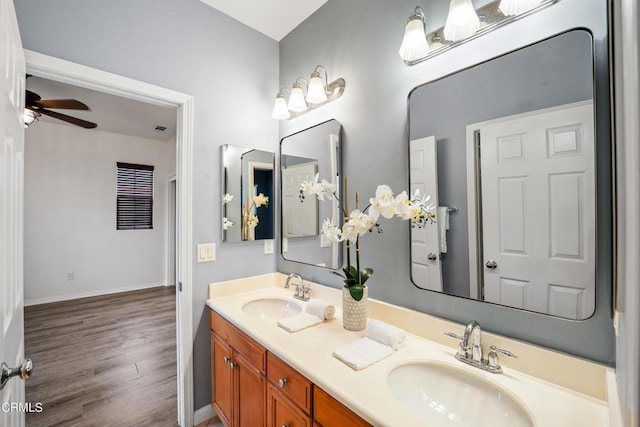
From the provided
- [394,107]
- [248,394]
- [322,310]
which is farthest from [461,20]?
[248,394]

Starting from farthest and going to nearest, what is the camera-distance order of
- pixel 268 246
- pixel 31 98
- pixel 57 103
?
pixel 57 103, pixel 31 98, pixel 268 246

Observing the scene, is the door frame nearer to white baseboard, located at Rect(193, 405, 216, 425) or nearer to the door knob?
white baseboard, located at Rect(193, 405, 216, 425)

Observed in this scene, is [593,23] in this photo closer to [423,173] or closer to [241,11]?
[423,173]

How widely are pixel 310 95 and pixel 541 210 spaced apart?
1.33m

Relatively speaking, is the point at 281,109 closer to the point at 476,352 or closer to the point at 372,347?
the point at 372,347

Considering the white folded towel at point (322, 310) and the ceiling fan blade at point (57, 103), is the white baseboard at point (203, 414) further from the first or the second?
the ceiling fan blade at point (57, 103)

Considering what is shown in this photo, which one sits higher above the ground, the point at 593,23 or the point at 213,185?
the point at 593,23

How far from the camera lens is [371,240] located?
1.47m

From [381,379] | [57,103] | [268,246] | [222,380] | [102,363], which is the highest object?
[57,103]

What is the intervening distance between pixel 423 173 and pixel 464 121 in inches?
10.3

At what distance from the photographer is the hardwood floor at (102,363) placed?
189 cm

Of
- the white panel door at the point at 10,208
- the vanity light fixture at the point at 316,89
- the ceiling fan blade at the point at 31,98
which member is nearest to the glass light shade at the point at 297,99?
the vanity light fixture at the point at 316,89

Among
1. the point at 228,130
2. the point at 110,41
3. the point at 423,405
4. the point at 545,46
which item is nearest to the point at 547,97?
the point at 545,46

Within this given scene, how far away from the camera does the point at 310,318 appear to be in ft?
4.62
